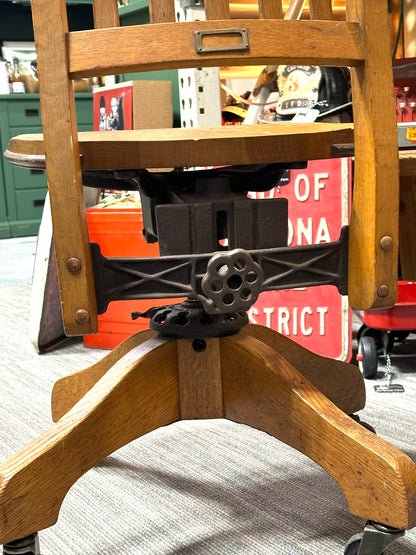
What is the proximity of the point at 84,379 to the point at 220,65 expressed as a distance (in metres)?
0.67

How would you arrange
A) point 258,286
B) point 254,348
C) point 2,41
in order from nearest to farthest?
point 258,286 < point 254,348 < point 2,41

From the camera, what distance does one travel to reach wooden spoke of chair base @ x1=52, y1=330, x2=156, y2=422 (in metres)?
1.28

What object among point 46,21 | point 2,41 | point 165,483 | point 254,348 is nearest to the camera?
point 46,21

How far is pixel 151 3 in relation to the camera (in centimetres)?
84

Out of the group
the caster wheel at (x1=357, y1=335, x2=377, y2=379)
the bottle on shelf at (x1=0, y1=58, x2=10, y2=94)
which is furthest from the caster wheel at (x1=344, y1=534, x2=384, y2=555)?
the bottle on shelf at (x1=0, y1=58, x2=10, y2=94)

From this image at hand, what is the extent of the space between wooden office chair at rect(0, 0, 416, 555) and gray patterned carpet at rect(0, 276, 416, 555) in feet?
0.56

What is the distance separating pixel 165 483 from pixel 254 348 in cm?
37

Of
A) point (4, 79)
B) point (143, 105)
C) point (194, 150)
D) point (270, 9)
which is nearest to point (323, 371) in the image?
point (194, 150)

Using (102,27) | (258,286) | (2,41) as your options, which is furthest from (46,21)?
(2,41)

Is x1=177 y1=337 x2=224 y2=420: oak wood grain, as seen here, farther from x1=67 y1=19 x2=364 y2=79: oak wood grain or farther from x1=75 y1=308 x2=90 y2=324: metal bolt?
x1=67 y1=19 x2=364 y2=79: oak wood grain

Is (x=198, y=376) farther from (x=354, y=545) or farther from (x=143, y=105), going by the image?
(x=143, y=105)

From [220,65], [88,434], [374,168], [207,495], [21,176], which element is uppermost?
[220,65]

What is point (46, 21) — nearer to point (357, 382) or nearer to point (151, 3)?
point (151, 3)

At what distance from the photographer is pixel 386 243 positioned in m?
0.88
